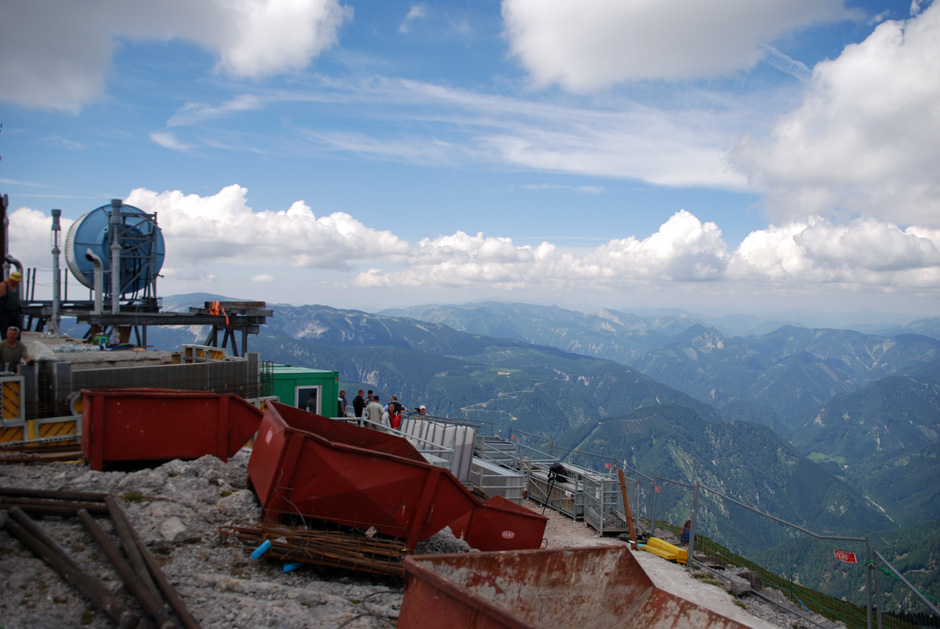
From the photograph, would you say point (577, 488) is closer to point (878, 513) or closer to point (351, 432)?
point (351, 432)

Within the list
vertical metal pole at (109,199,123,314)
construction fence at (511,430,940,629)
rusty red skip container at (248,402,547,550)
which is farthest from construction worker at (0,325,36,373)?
vertical metal pole at (109,199,123,314)

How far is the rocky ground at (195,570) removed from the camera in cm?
446

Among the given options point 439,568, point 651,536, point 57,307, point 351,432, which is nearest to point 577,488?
point 651,536

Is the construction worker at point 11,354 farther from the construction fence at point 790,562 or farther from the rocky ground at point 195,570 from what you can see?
the construction fence at point 790,562

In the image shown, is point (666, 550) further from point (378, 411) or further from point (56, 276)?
point (56, 276)

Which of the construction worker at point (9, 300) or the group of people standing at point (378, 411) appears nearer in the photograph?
the construction worker at point (9, 300)

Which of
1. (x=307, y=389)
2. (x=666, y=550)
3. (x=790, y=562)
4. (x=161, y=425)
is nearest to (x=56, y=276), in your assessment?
(x=307, y=389)

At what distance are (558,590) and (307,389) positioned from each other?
15.3 meters

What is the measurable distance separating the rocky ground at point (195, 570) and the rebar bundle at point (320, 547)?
0.16m

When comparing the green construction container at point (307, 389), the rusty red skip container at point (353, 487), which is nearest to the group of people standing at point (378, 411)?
the green construction container at point (307, 389)

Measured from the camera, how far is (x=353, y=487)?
666 centimetres

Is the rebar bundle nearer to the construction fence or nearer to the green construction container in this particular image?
the construction fence

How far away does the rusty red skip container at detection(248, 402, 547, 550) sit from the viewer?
6504 millimetres

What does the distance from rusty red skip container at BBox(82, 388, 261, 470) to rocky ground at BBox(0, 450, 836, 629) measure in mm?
399
